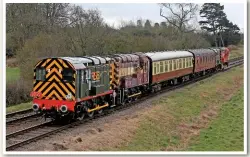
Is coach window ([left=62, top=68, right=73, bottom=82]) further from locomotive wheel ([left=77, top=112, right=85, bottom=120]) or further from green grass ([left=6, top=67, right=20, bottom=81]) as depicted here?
green grass ([left=6, top=67, right=20, bottom=81])

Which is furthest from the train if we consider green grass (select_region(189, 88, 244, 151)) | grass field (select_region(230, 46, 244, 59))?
grass field (select_region(230, 46, 244, 59))

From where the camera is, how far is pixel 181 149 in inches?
649

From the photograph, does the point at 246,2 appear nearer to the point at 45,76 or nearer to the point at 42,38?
the point at 45,76

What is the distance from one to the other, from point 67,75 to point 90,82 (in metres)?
1.61

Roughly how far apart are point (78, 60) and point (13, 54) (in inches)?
475

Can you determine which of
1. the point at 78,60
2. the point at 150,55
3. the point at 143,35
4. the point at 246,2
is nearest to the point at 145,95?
the point at 150,55

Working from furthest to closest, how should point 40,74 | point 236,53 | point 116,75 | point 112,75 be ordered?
1. point 236,53
2. point 116,75
3. point 112,75
4. point 40,74

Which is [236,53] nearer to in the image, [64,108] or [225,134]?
[225,134]

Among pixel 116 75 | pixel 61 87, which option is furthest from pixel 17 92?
pixel 61 87

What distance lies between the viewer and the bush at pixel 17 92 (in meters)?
Result: 26.4

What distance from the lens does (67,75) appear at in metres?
17.7

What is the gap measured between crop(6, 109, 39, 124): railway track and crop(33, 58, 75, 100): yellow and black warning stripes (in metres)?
1.70

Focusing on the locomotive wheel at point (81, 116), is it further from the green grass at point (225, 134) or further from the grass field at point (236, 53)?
the grass field at point (236, 53)

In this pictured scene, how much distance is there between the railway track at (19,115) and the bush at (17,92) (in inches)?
234
